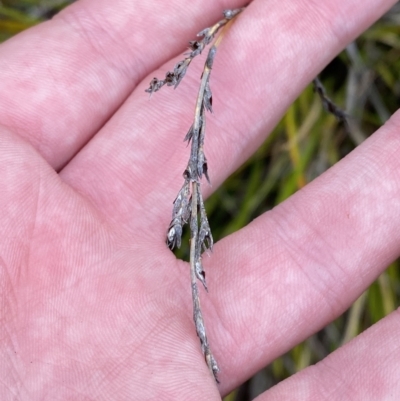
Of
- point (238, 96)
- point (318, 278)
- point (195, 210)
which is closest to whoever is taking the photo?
point (195, 210)

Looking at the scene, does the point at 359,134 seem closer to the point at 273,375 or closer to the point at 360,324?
the point at 360,324

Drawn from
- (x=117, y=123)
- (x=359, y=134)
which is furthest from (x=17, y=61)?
(x=359, y=134)

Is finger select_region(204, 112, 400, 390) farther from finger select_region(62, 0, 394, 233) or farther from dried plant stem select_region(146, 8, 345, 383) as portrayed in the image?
finger select_region(62, 0, 394, 233)

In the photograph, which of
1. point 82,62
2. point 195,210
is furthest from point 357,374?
point 82,62

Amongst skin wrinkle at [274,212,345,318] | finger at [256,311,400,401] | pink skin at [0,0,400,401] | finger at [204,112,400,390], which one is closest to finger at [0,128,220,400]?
pink skin at [0,0,400,401]

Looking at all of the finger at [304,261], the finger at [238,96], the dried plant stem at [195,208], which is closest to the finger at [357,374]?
the finger at [304,261]

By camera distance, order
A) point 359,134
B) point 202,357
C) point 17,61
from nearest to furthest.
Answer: point 202,357 → point 17,61 → point 359,134

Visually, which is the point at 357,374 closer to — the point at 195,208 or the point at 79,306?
the point at 195,208
